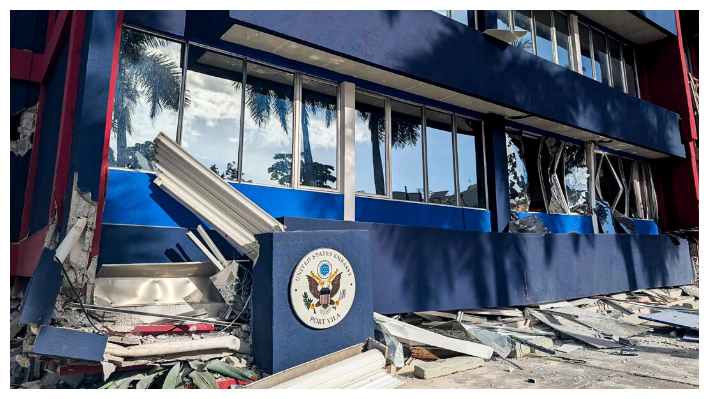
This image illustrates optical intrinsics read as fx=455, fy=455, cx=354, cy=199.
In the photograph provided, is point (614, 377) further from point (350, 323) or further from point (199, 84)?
point (199, 84)

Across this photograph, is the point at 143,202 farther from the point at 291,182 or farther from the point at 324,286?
the point at 324,286

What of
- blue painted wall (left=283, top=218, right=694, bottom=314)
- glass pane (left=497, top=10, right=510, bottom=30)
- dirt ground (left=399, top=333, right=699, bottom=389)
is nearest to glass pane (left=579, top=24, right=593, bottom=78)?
glass pane (left=497, top=10, right=510, bottom=30)

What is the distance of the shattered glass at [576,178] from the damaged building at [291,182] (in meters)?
0.06

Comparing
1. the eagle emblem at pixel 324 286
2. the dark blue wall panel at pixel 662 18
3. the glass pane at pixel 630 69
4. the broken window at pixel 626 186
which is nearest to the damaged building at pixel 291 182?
the eagle emblem at pixel 324 286

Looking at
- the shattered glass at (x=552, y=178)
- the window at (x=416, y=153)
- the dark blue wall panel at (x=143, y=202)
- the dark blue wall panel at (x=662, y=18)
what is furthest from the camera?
the dark blue wall panel at (x=662, y=18)

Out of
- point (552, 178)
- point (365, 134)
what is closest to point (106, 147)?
point (365, 134)

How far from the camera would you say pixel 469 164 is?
992 cm

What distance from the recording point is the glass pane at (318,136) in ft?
24.9

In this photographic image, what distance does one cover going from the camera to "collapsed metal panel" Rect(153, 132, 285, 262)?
5.20 metres

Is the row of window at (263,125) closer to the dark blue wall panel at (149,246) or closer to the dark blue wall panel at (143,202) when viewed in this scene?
the dark blue wall panel at (143,202)

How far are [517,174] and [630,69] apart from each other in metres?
7.07

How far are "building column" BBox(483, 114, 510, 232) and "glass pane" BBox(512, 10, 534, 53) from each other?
6.89 feet

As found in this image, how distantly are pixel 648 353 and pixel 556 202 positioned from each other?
597 cm

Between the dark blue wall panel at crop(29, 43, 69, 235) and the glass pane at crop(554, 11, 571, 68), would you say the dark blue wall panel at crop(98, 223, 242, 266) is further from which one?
the glass pane at crop(554, 11, 571, 68)
